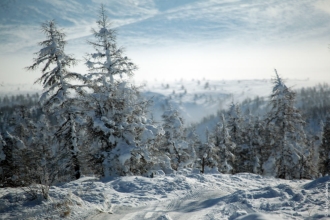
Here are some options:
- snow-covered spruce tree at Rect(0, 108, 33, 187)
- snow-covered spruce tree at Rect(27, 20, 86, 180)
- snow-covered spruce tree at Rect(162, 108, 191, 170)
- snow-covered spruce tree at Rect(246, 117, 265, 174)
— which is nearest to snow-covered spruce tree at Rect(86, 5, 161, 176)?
snow-covered spruce tree at Rect(27, 20, 86, 180)

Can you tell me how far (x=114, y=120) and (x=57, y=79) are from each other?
5252 mm

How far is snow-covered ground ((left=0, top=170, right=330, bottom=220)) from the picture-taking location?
7053mm

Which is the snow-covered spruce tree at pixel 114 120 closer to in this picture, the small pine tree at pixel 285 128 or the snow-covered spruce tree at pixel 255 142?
the small pine tree at pixel 285 128

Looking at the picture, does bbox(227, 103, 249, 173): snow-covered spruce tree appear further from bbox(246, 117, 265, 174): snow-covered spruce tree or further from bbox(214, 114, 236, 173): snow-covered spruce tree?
bbox(214, 114, 236, 173): snow-covered spruce tree

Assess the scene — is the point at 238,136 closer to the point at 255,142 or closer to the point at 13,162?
the point at 255,142

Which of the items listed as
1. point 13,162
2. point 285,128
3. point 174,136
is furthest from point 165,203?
point 13,162

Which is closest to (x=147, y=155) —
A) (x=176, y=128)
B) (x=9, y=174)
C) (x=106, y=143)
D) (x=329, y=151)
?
(x=106, y=143)

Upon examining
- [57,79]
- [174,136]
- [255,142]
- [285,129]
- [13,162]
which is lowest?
[13,162]

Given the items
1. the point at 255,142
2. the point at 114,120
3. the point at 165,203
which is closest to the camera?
the point at 165,203

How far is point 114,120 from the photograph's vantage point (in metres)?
15.7

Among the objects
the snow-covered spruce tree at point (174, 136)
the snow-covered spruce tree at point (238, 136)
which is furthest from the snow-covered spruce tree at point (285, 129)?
the snow-covered spruce tree at point (174, 136)

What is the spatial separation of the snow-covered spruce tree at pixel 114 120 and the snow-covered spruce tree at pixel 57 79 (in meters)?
1.41

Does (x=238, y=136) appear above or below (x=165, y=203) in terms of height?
below

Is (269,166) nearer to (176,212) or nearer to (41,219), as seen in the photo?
(176,212)
